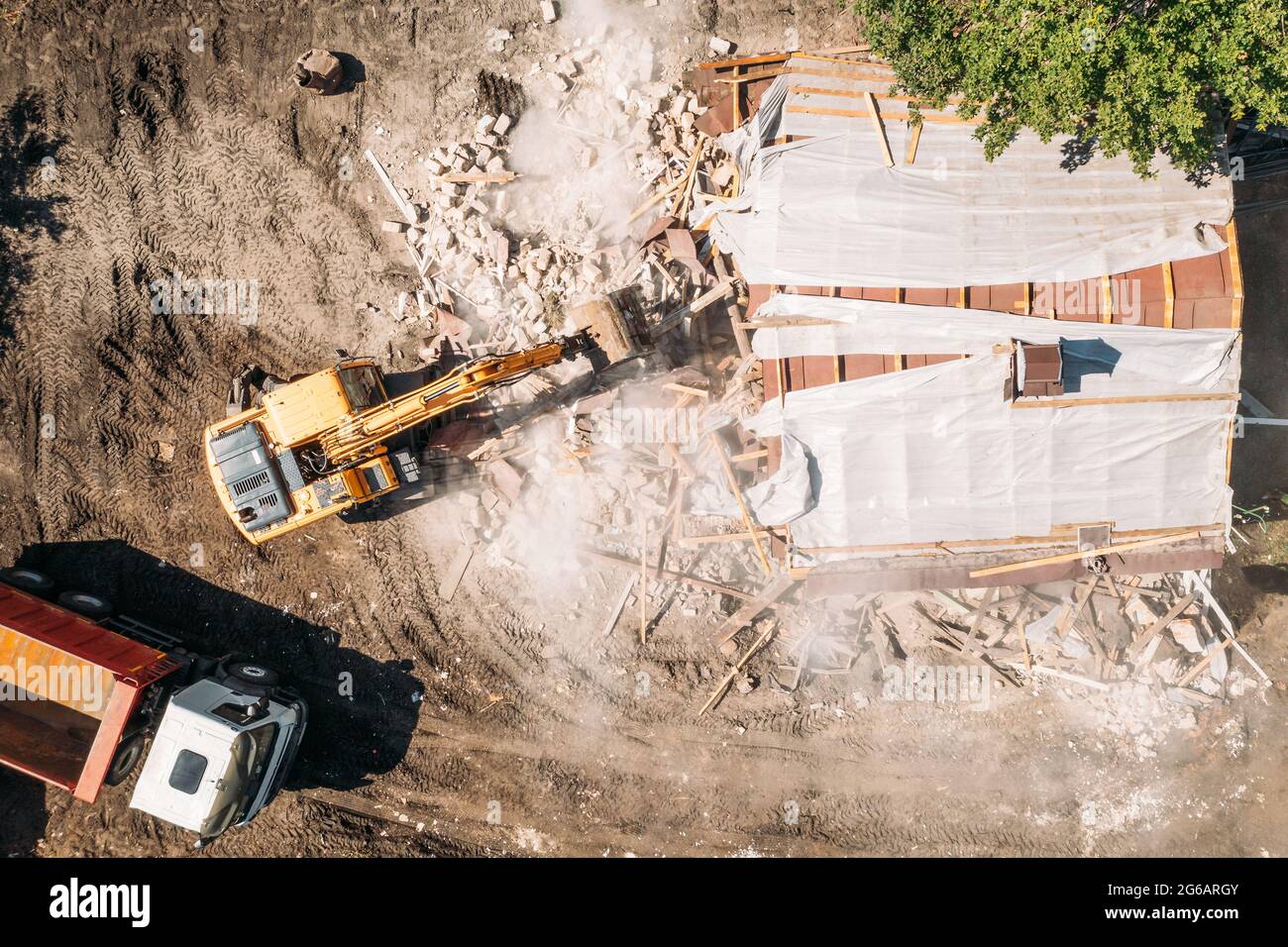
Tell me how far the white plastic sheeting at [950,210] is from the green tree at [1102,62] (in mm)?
826

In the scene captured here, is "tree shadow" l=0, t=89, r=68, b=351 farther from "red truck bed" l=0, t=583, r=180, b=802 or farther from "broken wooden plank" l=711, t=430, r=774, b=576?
"broken wooden plank" l=711, t=430, r=774, b=576

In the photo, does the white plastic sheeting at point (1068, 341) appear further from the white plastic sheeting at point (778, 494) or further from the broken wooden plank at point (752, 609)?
the broken wooden plank at point (752, 609)

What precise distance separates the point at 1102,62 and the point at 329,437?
14.7 meters

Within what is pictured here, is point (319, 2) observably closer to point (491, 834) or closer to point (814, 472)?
point (814, 472)

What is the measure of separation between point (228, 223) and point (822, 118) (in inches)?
500

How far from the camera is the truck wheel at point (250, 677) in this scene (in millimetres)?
15852

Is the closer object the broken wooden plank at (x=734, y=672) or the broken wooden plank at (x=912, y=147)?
the broken wooden plank at (x=912, y=147)

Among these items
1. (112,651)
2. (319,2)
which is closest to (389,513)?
(112,651)

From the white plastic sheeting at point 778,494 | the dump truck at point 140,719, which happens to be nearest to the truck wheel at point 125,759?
the dump truck at point 140,719

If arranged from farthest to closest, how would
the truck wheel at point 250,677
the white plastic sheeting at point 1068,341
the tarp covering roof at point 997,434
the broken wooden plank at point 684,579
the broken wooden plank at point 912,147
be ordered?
the broken wooden plank at point 684,579 → the truck wheel at point 250,677 → the broken wooden plank at point 912,147 → the tarp covering roof at point 997,434 → the white plastic sheeting at point 1068,341

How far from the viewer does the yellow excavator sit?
569 inches

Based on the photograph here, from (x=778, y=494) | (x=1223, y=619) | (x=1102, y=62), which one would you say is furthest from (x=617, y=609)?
(x=1102, y=62)

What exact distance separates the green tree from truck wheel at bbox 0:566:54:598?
19.9m

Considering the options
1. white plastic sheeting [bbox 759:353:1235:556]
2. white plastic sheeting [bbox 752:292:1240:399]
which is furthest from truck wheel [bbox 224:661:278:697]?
white plastic sheeting [bbox 752:292:1240:399]
